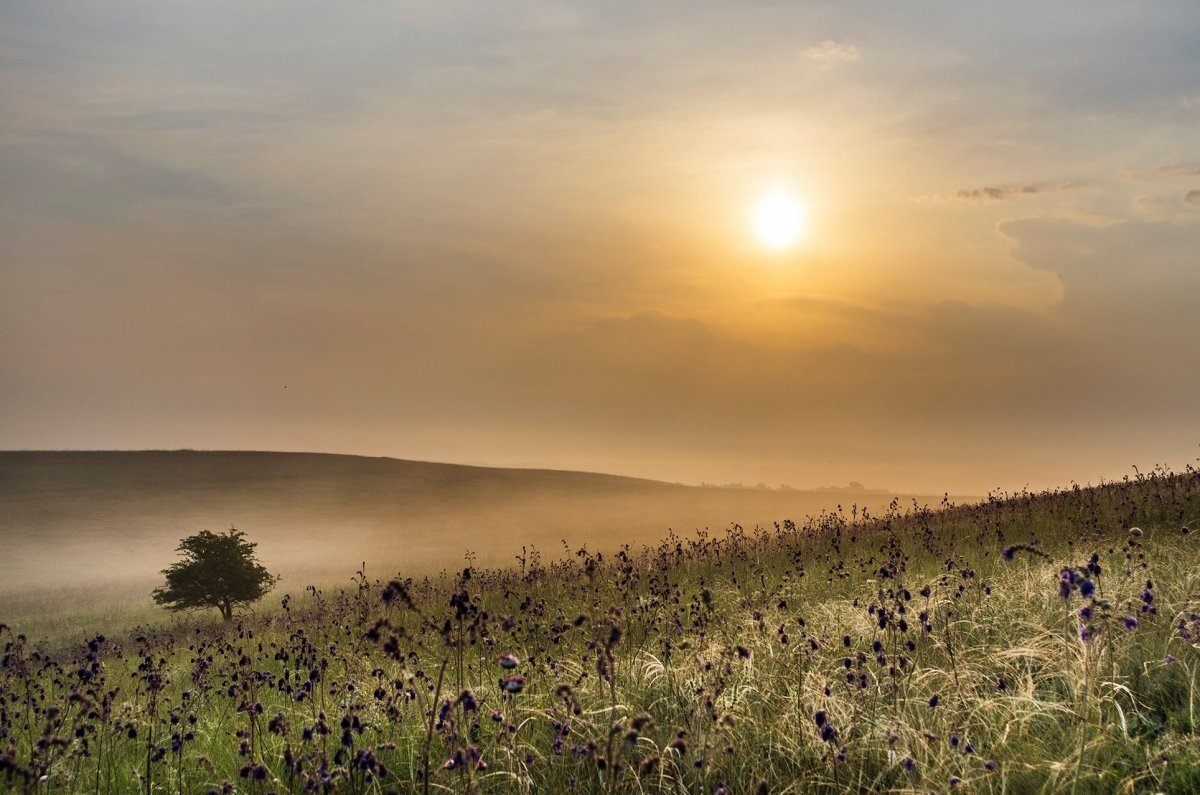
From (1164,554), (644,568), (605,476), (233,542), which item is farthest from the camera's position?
(605,476)

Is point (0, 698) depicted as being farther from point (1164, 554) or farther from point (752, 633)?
point (1164, 554)

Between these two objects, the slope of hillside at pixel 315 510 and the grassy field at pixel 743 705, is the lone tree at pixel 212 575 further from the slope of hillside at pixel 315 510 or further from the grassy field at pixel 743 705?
the grassy field at pixel 743 705

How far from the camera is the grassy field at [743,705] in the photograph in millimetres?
5039

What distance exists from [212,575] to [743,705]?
29017 mm

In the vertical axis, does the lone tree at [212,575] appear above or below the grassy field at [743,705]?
below

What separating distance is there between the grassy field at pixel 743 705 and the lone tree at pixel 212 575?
61.5ft

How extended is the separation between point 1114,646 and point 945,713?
2117mm

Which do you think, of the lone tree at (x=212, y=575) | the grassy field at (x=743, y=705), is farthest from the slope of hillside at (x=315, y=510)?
the grassy field at (x=743, y=705)

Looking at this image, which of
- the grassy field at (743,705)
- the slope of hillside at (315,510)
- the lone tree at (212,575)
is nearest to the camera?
the grassy field at (743,705)

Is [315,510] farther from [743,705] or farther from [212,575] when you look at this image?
[743,705]

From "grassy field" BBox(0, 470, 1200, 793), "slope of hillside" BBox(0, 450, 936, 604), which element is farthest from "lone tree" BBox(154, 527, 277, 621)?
"grassy field" BBox(0, 470, 1200, 793)

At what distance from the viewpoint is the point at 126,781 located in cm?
696

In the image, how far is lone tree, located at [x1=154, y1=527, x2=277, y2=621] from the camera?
30.6 metres

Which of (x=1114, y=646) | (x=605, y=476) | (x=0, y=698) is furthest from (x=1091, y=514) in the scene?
(x=605, y=476)
